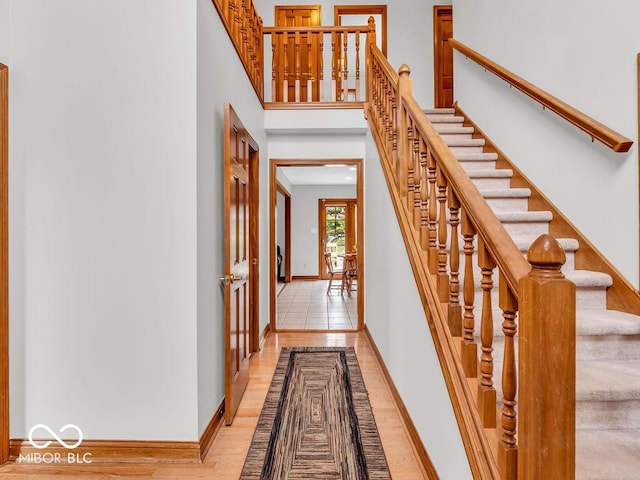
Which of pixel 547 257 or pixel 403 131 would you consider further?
pixel 403 131

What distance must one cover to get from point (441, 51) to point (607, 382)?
5.32 meters

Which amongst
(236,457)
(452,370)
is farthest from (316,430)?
(452,370)

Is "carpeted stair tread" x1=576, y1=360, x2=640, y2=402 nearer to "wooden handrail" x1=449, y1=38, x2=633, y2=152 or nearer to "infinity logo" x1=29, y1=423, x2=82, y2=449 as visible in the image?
"wooden handrail" x1=449, y1=38, x2=633, y2=152

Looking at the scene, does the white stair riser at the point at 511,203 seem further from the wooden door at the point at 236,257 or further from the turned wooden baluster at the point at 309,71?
the turned wooden baluster at the point at 309,71

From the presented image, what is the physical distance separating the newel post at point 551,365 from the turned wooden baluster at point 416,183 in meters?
1.21

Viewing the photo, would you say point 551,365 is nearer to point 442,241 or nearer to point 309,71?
point 442,241

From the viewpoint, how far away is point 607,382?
1560 mm

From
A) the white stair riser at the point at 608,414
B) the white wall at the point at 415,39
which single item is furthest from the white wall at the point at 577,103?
the white wall at the point at 415,39

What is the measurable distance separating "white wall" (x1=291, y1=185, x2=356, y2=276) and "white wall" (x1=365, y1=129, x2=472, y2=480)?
21.5ft

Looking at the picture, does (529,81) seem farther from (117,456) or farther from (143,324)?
(117,456)

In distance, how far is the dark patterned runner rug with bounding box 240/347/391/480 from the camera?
1962 mm

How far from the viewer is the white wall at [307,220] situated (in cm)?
1073

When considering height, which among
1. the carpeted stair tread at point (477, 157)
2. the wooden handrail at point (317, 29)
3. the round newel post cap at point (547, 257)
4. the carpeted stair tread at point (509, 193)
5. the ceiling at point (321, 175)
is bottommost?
the round newel post cap at point (547, 257)

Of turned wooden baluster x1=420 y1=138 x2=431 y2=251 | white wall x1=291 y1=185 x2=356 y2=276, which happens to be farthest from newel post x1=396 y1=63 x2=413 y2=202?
white wall x1=291 y1=185 x2=356 y2=276
